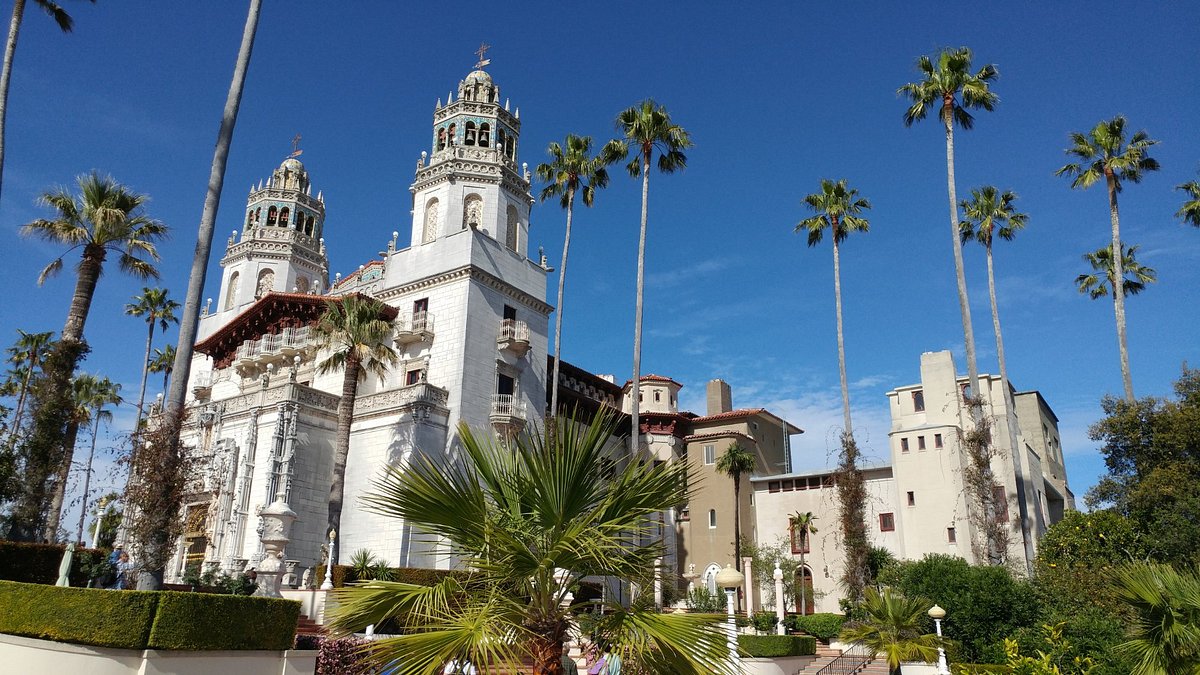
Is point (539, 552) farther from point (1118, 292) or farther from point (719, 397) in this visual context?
point (719, 397)

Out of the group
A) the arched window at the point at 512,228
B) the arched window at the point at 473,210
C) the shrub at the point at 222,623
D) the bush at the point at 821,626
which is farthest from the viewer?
the arched window at the point at 512,228

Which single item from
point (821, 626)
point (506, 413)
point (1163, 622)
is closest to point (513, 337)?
point (506, 413)

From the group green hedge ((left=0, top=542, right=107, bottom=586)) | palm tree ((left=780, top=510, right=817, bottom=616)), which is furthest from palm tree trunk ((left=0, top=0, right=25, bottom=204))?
palm tree ((left=780, top=510, right=817, bottom=616))

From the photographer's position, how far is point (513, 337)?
38.3 m

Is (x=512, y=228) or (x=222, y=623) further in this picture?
(x=512, y=228)

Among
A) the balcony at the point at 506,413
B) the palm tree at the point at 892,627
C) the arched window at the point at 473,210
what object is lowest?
the palm tree at the point at 892,627

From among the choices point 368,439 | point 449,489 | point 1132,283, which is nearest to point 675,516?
point 368,439

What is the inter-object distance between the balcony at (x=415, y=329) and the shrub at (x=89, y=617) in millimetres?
25467

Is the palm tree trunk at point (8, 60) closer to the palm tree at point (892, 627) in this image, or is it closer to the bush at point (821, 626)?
the palm tree at point (892, 627)

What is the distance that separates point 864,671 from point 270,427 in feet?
83.9

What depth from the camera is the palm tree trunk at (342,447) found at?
96.0 ft

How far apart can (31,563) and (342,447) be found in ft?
36.9

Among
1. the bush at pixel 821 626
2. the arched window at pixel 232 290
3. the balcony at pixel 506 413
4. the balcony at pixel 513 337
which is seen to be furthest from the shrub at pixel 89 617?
the arched window at pixel 232 290

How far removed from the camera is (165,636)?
1148 centimetres
